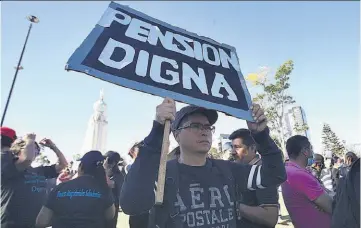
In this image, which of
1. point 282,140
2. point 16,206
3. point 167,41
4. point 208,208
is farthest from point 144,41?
point 282,140

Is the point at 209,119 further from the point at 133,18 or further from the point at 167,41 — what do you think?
the point at 133,18

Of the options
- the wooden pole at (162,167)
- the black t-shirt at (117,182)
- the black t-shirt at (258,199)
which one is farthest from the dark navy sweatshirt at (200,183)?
the black t-shirt at (117,182)

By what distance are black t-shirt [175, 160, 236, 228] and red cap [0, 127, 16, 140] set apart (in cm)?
258

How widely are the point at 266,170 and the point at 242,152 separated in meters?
1.43

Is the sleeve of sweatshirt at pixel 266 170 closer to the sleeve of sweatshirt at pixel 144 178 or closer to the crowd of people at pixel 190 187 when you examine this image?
the crowd of people at pixel 190 187

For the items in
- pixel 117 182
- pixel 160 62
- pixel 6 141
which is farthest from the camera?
pixel 117 182

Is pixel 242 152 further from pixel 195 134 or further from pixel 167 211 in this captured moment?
pixel 167 211

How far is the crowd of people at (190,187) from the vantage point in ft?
5.64

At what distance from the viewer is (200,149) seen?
2010mm

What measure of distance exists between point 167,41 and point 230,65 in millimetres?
637

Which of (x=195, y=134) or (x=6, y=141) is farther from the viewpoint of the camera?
(x=6, y=141)

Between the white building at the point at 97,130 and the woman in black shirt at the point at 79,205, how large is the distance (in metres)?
40.3

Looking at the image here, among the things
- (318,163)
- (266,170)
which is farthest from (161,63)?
(318,163)

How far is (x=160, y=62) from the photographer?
196cm
